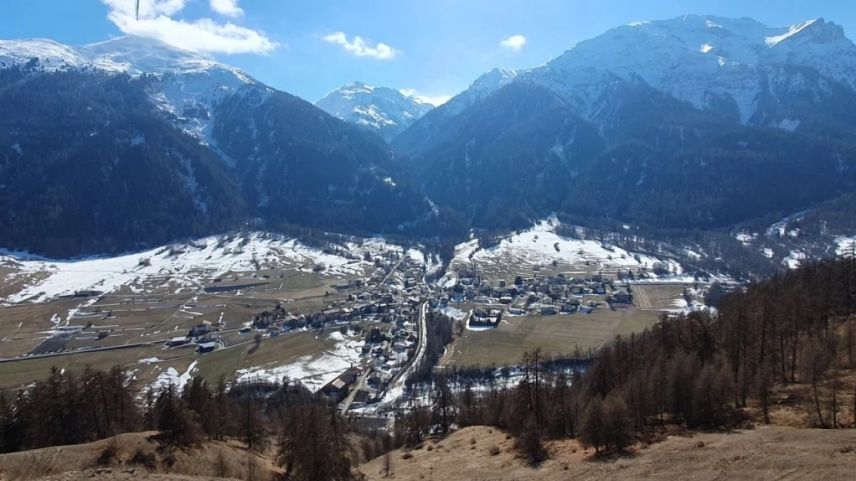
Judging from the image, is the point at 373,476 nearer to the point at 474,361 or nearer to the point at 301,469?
the point at 301,469

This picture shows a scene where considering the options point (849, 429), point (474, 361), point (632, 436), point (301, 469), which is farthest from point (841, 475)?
point (474, 361)

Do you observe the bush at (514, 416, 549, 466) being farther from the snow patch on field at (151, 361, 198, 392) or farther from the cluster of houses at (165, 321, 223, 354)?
the cluster of houses at (165, 321, 223, 354)

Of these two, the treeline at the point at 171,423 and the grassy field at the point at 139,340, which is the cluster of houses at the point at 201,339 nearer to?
the grassy field at the point at 139,340

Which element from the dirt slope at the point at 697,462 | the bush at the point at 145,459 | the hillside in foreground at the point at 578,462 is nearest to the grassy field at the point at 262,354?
the hillside in foreground at the point at 578,462

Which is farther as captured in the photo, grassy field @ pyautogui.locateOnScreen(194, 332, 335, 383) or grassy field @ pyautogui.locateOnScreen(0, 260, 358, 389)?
grassy field @ pyautogui.locateOnScreen(0, 260, 358, 389)

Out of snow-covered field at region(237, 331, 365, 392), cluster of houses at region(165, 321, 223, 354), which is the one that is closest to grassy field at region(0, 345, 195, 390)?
cluster of houses at region(165, 321, 223, 354)

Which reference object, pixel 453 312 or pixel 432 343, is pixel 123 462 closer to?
pixel 432 343

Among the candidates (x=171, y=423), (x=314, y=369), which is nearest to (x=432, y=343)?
(x=314, y=369)
